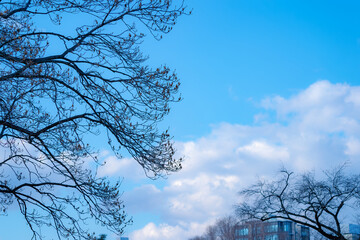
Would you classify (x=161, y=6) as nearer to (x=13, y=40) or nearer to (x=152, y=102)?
(x=152, y=102)

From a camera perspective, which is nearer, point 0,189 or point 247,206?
point 0,189

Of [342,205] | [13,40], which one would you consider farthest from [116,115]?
[342,205]

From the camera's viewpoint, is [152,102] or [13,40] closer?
[13,40]

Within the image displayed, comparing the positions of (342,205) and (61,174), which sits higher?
Answer: (342,205)

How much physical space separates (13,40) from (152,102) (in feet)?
11.5

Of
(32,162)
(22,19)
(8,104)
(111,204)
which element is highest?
(22,19)

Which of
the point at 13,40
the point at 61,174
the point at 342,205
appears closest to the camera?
the point at 13,40

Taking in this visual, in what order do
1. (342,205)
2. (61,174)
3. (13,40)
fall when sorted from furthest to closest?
(342,205)
(61,174)
(13,40)

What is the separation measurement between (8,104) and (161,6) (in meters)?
4.44

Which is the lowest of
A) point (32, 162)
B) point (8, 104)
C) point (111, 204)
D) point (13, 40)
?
point (111, 204)

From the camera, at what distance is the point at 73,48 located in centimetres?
1148

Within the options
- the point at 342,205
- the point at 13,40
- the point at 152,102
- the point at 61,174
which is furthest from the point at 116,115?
the point at 342,205

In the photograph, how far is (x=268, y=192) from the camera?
20.4 meters

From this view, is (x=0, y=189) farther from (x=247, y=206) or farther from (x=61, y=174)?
(x=247, y=206)
